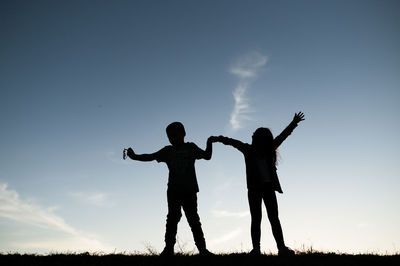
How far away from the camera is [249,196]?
734 centimetres

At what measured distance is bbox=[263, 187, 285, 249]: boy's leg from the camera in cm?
709

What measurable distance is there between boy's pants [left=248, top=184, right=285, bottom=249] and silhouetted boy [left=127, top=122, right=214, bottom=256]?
1074 millimetres

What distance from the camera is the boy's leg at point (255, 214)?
7.18 m

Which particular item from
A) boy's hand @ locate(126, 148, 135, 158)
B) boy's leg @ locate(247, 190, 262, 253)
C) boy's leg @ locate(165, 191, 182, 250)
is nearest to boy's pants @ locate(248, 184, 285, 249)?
boy's leg @ locate(247, 190, 262, 253)

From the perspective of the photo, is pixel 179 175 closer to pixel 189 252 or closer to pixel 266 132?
pixel 189 252

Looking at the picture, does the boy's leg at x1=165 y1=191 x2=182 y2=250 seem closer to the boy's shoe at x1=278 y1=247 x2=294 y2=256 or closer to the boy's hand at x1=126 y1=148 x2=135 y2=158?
the boy's hand at x1=126 y1=148 x2=135 y2=158

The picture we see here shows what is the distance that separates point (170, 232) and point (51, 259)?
224 cm

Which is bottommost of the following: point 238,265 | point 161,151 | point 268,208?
point 238,265

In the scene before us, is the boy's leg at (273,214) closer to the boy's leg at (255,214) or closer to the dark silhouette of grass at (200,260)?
the boy's leg at (255,214)

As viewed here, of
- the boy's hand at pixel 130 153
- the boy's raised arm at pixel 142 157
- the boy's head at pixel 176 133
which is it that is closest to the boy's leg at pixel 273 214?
the boy's head at pixel 176 133

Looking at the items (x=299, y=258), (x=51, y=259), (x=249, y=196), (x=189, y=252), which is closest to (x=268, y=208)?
(x=249, y=196)

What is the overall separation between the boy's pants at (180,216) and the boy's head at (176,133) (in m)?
1.08

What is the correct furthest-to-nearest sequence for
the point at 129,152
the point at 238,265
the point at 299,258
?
the point at 129,152 < the point at 299,258 < the point at 238,265

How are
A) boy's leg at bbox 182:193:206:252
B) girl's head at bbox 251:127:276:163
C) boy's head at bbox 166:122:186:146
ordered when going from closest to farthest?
boy's leg at bbox 182:193:206:252, boy's head at bbox 166:122:186:146, girl's head at bbox 251:127:276:163
